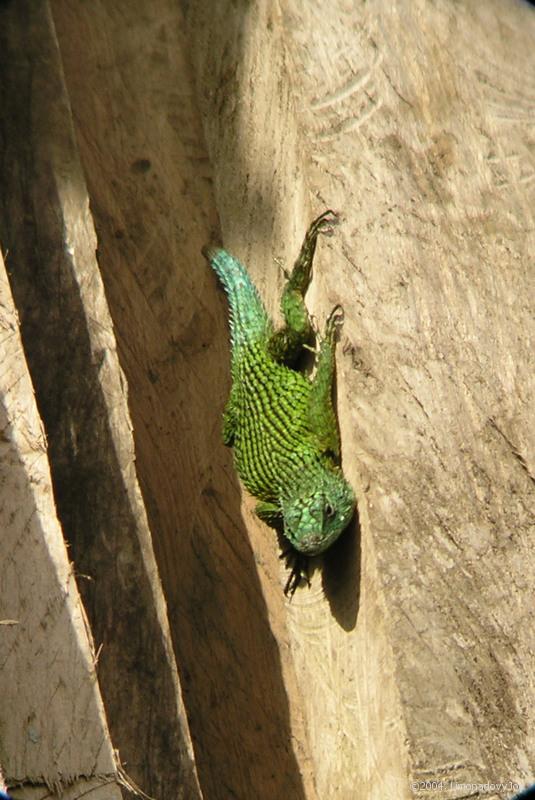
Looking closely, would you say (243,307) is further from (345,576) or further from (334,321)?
(345,576)

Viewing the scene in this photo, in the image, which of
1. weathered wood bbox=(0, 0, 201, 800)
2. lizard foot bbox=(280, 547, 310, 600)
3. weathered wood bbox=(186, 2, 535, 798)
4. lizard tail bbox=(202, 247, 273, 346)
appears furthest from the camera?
lizard tail bbox=(202, 247, 273, 346)

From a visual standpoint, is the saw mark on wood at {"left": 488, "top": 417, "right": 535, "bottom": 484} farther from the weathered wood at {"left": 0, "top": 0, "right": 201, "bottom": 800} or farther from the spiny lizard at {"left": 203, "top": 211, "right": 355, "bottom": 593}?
the weathered wood at {"left": 0, "top": 0, "right": 201, "bottom": 800}

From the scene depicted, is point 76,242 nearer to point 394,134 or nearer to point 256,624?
point 394,134

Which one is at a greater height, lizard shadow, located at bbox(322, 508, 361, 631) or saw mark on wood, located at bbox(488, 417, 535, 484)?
saw mark on wood, located at bbox(488, 417, 535, 484)

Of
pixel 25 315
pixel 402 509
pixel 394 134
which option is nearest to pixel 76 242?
pixel 25 315

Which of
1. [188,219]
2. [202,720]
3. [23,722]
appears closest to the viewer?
[23,722]

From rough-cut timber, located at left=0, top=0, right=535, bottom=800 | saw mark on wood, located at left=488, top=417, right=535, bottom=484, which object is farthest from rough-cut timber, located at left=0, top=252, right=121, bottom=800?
saw mark on wood, located at left=488, top=417, right=535, bottom=484

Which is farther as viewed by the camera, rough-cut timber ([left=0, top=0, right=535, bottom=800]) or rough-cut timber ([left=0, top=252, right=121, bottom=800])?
rough-cut timber ([left=0, top=0, right=535, bottom=800])

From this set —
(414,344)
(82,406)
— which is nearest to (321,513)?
(414,344)
